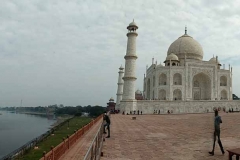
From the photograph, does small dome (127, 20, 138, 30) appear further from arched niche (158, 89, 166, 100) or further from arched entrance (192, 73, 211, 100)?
arched entrance (192, 73, 211, 100)

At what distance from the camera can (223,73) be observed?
37.3 m

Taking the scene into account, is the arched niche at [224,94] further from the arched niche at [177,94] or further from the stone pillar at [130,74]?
the stone pillar at [130,74]

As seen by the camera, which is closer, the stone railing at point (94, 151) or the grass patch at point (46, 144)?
the stone railing at point (94, 151)

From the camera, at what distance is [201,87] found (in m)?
37.7

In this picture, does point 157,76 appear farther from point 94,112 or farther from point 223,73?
point 94,112

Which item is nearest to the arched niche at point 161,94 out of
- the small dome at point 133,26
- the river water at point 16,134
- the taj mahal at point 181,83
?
the taj mahal at point 181,83

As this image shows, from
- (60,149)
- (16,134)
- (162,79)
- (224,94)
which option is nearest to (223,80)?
(224,94)

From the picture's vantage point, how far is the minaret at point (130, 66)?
93.6 ft

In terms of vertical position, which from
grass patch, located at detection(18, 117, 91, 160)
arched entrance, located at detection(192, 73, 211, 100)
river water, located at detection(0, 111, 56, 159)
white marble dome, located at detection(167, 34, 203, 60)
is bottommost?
river water, located at detection(0, 111, 56, 159)

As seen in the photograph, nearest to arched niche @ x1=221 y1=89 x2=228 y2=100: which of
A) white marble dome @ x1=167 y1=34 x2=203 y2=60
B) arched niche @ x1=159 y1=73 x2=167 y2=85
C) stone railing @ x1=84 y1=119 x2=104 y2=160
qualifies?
white marble dome @ x1=167 y1=34 x2=203 y2=60

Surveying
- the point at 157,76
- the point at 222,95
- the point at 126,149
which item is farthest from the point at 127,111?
the point at 126,149

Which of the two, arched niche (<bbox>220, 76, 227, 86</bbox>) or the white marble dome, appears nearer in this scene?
arched niche (<bbox>220, 76, 227, 86</bbox>)

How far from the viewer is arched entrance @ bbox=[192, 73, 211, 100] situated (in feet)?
121

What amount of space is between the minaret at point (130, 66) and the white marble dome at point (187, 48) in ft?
41.0
